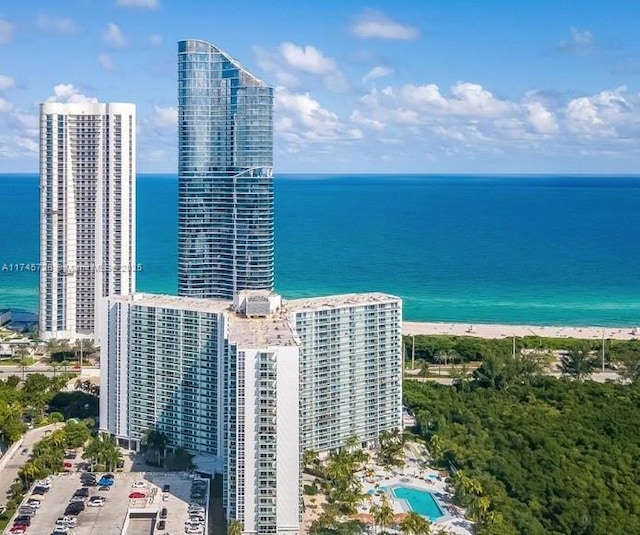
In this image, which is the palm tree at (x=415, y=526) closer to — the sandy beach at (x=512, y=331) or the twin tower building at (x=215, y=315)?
the twin tower building at (x=215, y=315)

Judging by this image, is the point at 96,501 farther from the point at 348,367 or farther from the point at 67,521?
the point at 348,367

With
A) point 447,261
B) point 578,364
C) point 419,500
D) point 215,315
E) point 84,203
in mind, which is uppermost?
point 84,203

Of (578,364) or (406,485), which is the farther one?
(578,364)

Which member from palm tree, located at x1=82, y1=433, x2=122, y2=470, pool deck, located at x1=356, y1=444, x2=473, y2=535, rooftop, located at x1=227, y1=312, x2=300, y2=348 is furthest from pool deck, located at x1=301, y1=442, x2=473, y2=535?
palm tree, located at x1=82, y1=433, x2=122, y2=470

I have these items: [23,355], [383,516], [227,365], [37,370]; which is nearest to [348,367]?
[227,365]

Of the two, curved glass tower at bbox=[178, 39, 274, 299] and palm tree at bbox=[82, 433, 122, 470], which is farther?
curved glass tower at bbox=[178, 39, 274, 299]

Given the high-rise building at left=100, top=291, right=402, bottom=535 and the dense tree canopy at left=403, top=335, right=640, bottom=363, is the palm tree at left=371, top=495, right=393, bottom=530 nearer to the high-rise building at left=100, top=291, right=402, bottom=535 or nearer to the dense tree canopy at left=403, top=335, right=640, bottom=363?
the high-rise building at left=100, top=291, right=402, bottom=535

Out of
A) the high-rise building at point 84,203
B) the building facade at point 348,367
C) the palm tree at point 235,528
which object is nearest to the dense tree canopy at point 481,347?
the building facade at point 348,367
